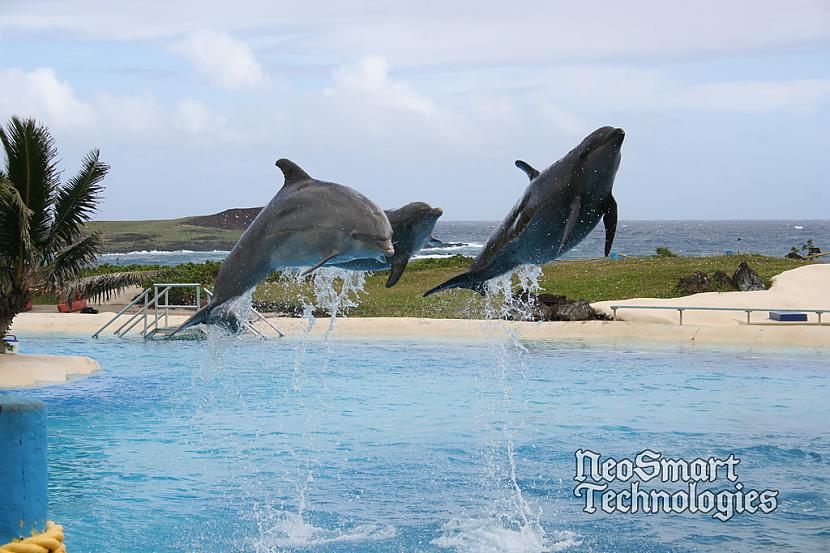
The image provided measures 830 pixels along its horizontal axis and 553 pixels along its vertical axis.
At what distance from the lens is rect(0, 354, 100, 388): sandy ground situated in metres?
14.1

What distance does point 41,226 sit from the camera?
1520cm

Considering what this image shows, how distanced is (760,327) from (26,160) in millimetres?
13720

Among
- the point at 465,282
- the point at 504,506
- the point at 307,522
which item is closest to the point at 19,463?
the point at 465,282

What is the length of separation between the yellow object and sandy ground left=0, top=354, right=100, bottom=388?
10.8 m

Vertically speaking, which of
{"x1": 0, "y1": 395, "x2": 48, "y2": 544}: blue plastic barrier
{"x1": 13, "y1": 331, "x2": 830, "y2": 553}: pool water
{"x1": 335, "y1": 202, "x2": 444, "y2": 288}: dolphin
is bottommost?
{"x1": 13, "y1": 331, "x2": 830, "y2": 553}: pool water

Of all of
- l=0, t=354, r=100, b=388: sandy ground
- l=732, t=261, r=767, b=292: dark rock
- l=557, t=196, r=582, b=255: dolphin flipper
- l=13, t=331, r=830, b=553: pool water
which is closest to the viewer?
l=557, t=196, r=582, b=255: dolphin flipper

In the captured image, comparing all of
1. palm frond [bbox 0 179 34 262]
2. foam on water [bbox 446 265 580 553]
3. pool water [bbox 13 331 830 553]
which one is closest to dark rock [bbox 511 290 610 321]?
pool water [bbox 13 331 830 553]

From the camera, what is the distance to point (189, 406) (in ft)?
44.4

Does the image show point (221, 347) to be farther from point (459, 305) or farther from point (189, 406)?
point (459, 305)

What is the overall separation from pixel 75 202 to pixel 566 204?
39.2ft

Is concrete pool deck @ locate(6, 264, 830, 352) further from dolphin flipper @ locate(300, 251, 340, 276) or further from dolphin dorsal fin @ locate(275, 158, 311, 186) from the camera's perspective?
dolphin flipper @ locate(300, 251, 340, 276)

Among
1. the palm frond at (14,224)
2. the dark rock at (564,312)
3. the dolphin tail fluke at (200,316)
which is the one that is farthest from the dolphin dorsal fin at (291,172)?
the dark rock at (564,312)

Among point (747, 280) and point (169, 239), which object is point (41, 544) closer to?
point (747, 280)

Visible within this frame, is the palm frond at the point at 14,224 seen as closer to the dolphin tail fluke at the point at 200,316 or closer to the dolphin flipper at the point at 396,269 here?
the dolphin tail fluke at the point at 200,316
